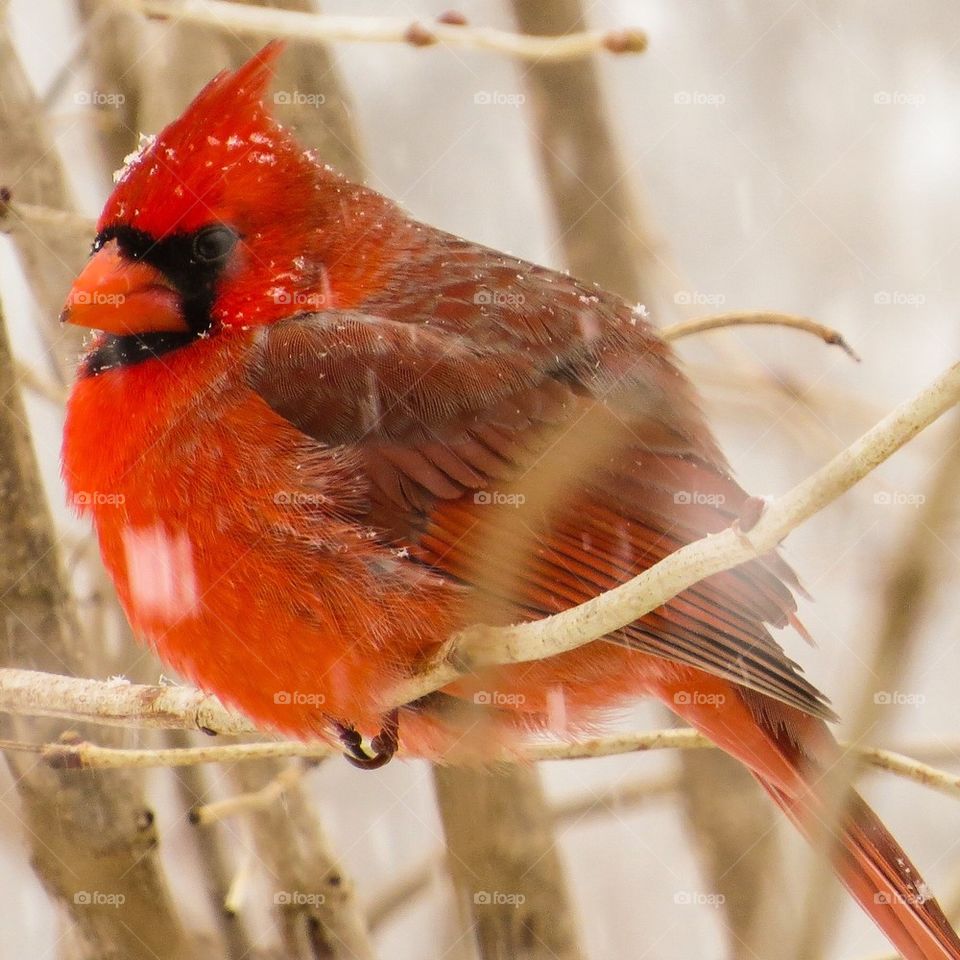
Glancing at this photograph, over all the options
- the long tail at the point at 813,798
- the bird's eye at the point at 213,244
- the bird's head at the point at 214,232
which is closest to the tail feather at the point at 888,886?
the long tail at the point at 813,798

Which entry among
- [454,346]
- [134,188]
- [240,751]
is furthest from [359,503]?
[134,188]

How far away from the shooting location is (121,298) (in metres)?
2.38

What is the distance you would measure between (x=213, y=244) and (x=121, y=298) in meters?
0.19

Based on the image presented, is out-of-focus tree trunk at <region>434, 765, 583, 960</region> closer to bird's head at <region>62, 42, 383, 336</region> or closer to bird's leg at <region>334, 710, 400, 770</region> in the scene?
bird's leg at <region>334, 710, 400, 770</region>

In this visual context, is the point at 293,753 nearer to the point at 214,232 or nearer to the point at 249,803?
the point at 249,803

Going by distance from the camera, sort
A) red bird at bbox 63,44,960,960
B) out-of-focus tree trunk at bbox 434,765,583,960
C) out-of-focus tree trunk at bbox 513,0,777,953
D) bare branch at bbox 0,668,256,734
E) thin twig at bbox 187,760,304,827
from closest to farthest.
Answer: red bird at bbox 63,44,960,960
bare branch at bbox 0,668,256,734
thin twig at bbox 187,760,304,827
out-of-focus tree trunk at bbox 434,765,583,960
out-of-focus tree trunk at bbox 513,0,777,953

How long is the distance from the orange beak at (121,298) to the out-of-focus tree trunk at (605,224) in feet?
4.21

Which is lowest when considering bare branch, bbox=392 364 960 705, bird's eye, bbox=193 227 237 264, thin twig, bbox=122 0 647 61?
bare branch, bbox=392 364 960 705

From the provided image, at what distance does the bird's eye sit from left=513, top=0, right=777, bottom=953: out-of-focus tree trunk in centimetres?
119

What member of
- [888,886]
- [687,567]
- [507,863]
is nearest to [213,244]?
[687,567]

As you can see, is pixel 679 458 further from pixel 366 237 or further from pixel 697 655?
pixel 366 237

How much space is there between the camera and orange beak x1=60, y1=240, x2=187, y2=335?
2.36 m

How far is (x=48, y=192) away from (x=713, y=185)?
1.79 meters

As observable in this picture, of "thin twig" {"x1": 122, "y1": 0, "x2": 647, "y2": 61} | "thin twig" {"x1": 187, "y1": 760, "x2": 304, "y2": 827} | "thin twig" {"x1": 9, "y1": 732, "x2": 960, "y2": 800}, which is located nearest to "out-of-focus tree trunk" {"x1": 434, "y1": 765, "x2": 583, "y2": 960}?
"thin twig" {"x1": 9, "y1": 732, "x2": 960, "y2": 800}
